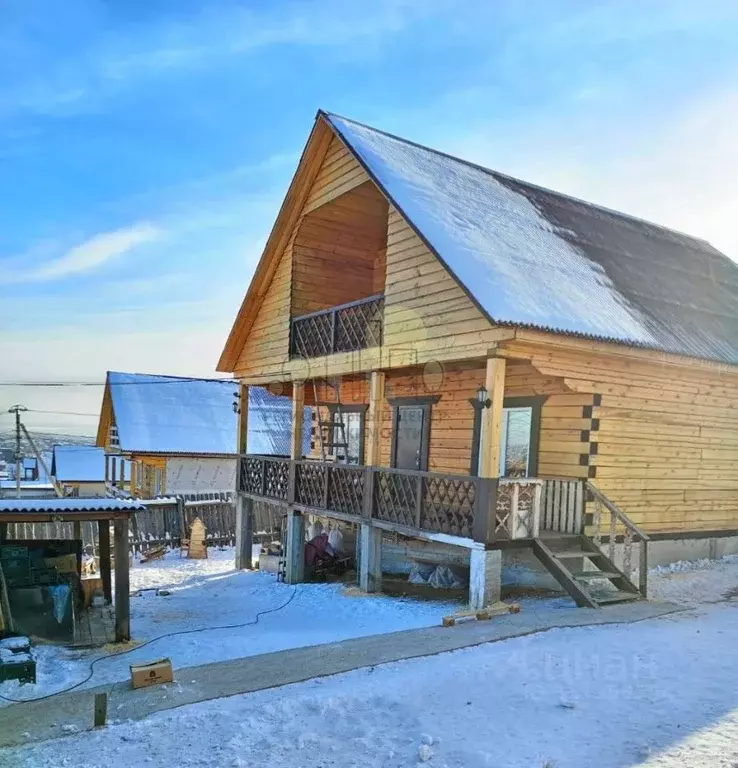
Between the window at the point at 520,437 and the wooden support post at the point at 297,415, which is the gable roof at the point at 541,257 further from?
the wooden support post at the point at 297,415

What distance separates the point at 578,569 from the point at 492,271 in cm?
528

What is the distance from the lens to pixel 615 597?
10.4 meters

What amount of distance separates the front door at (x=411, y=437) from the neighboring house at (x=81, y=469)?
26.8m

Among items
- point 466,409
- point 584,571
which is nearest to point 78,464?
point 466,409

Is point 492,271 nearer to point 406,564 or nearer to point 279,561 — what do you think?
point 406,564

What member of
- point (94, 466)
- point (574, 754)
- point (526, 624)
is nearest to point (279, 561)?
point (526, 624)

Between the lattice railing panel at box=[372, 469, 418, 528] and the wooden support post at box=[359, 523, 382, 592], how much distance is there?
0.49 meters

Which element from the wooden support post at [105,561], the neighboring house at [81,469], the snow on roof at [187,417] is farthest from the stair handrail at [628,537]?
the neighboring house at [81,469]

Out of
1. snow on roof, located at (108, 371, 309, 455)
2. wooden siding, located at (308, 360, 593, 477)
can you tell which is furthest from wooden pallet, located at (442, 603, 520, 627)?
snow on roof, located at (108, 371, 309, 455)

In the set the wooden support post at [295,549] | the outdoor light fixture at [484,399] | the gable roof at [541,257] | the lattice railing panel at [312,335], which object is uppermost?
the gable roof at [541,257]

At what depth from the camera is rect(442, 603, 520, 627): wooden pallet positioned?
912 cm

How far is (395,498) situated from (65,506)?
19.1 feet

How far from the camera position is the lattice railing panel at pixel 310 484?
1509cm

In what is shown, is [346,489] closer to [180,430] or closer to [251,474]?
[251,474]
